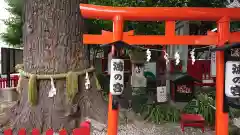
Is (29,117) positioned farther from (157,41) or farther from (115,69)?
(157,41)

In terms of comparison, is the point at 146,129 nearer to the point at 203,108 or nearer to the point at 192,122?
the point at 192,122

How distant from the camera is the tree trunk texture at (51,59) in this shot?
543 cm

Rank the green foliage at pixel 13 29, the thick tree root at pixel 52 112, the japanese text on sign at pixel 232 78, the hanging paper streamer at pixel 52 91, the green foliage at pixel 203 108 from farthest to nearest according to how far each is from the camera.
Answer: the green foliage at pixel 13 29
the green foliage at pixel 203 108
the thick tree root at pixel 52 112
the hanging paper streamer at pixel 52 91
the japanese text on sign at pixel 232 78

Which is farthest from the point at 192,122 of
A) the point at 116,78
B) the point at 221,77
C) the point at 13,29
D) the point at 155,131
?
the point at 13,29

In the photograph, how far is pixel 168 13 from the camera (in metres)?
4.25

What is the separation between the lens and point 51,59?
5.46m

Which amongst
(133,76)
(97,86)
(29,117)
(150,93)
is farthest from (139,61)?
(29,117)

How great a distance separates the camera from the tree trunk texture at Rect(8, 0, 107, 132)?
543cm

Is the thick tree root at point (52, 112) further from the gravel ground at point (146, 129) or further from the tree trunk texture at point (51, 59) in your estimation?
the gravel ground at point (146, 129)

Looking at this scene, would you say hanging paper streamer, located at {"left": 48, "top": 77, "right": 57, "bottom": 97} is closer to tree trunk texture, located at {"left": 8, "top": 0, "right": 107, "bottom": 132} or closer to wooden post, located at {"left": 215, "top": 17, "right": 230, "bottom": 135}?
tree trunk texture, located at {"left": 8, "top": 0, "right": 107, "bottom": 132}

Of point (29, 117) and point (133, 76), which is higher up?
point (133, 76)

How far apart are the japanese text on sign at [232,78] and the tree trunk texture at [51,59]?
305cm

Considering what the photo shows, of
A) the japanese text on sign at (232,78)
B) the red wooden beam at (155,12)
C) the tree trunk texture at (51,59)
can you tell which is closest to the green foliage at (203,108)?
the japanese text on sign at (232,78)

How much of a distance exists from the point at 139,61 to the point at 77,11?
4.12m
